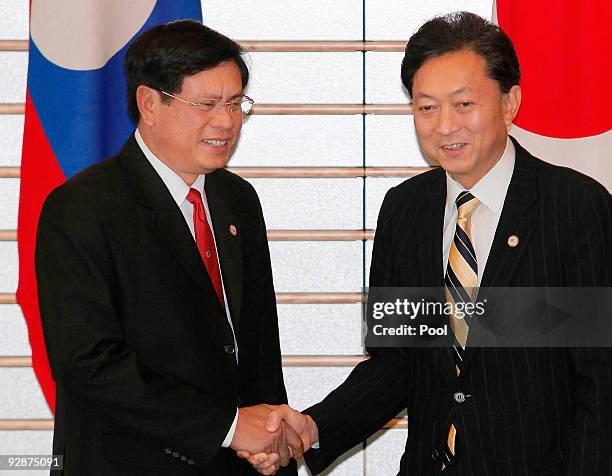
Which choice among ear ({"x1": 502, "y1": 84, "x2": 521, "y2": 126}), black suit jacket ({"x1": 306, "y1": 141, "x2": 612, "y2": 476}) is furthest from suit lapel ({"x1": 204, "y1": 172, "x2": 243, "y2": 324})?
ear ({"x1": 502, "y1": 84, "x2": 521, "y2": 126})

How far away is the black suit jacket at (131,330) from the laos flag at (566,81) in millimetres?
1556

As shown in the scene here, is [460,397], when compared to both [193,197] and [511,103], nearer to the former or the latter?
[511,103]

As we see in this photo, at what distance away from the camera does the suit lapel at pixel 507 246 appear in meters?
2.57

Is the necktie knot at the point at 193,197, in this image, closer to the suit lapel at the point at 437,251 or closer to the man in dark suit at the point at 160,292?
the man in dark suit at the point at 160,292

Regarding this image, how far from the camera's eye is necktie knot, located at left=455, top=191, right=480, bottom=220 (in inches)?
108

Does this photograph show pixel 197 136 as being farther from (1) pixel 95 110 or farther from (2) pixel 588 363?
(2) pixel 588 363

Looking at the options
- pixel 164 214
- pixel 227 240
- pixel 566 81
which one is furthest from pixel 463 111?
pixel 566 81

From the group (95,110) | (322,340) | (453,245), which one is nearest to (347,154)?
(322,340)

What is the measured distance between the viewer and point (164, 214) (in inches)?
109

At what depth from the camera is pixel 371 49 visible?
405 centimetres

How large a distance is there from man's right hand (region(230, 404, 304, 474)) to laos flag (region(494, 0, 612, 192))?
1.56 metres

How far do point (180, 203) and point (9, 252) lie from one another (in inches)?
60.9

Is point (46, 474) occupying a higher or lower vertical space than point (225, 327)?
lower

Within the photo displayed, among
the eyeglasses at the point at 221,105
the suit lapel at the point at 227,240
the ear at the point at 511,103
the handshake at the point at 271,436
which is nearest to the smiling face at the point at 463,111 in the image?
the ear at the point at 511,103
